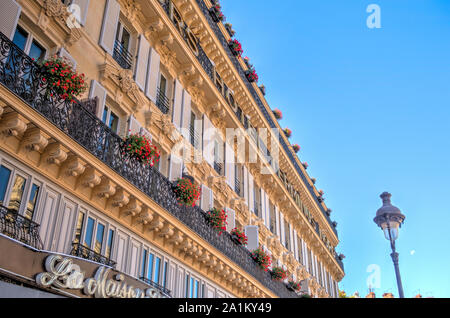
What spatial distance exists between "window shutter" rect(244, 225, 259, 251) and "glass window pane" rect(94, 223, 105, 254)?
10038mm

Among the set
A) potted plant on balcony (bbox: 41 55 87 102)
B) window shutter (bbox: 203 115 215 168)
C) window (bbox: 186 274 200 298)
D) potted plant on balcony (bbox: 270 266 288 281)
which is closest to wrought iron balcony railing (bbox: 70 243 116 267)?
potted plant on balcony (bbox: 41 55 87 102)

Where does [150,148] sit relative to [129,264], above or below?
above

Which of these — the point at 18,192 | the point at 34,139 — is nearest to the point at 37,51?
the point at 34,139

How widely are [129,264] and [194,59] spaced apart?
349 inches

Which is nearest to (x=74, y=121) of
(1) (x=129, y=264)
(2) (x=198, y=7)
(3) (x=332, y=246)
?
(1) (x=129, y=264)

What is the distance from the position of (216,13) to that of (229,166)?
6935 millimetres

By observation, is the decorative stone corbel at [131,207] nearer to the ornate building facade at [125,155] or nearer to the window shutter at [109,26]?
the ornate building facade at [125,155]

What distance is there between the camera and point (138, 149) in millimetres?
12828

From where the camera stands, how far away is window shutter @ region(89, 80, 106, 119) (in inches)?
500

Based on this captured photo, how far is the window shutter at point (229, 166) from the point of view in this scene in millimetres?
20969

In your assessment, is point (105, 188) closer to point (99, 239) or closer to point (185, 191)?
point (99, 239)
